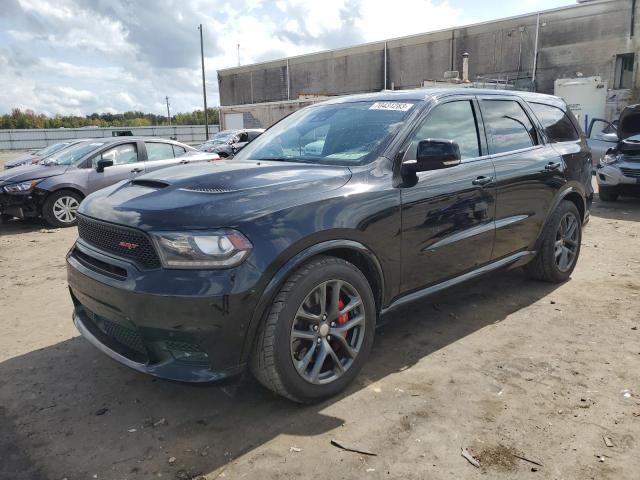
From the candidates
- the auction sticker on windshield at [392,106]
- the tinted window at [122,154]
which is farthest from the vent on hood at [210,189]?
the tinted window at [122,154]

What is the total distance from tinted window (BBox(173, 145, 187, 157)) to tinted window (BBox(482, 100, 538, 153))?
23.8 feet

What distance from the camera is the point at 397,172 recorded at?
10.7ft

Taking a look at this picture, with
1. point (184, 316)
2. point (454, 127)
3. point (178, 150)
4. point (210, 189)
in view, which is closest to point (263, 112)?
point (178, 150)

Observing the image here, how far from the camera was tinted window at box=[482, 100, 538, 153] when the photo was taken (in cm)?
412

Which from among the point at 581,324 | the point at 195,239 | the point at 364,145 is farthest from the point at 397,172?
the point at 581,324

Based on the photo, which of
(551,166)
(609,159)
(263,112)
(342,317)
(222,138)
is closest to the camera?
(342,317)

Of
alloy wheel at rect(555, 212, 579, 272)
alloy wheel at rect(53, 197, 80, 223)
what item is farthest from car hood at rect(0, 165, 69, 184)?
alloy wheel at rect(555, 212, 579, 272)

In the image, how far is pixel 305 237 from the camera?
2.71 m

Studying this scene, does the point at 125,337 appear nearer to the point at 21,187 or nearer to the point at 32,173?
the point at 21,187

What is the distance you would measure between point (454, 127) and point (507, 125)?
77 centimetres

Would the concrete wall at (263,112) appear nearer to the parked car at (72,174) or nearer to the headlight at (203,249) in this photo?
the parked car at (72,174)

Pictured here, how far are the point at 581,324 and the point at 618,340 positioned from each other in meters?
0.34

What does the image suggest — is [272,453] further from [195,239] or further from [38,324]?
[38,324]

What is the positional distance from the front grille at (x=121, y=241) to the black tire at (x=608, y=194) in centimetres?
989
